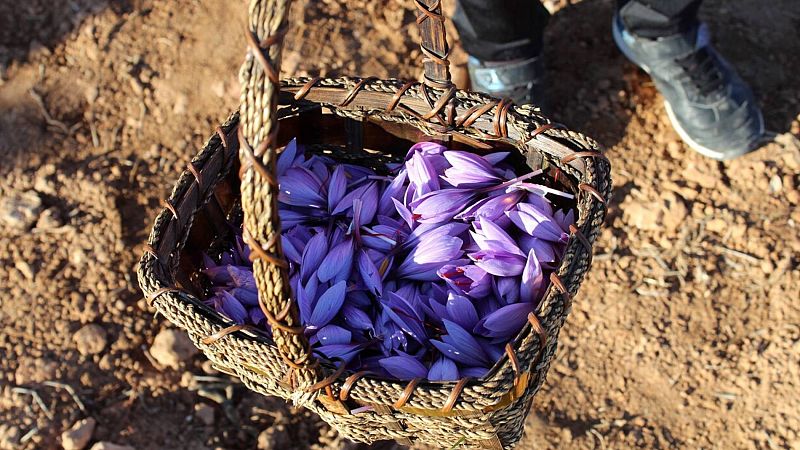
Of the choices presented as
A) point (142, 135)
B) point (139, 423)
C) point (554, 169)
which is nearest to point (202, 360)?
point (139, 423)

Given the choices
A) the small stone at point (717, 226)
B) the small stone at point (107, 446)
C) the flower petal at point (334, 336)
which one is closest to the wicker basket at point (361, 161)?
the flower petal at point (334, 336)

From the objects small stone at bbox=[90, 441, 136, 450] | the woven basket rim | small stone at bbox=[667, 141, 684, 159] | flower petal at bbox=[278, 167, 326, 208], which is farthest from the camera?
small stone at bbox=[667, 141, 684, 159]

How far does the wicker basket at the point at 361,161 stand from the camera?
95 cm

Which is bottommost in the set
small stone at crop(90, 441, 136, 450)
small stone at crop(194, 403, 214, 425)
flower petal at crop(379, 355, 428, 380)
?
small stone at crop(194, 403, 214, 425)

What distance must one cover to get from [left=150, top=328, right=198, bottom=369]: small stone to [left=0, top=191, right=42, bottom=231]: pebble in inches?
20.9

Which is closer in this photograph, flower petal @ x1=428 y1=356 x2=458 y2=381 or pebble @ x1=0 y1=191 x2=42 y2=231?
flower petal @ x1=428 y1=356 x2=458 y2=381

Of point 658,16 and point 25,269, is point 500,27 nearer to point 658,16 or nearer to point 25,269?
point 658,16

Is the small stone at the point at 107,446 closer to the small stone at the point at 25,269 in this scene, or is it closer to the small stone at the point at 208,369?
the small stone at the point at 208,369

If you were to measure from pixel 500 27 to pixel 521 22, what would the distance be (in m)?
0.05

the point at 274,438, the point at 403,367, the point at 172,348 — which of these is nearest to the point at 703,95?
the point at 403,367

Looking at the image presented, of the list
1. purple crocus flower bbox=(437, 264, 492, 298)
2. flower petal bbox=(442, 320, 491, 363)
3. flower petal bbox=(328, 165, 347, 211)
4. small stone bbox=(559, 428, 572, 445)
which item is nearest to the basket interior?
flower petal bbox=(328, 165, 347, 211)

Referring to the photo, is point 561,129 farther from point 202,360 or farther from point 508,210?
point 202,360

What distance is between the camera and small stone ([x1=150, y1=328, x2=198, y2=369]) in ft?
6.17

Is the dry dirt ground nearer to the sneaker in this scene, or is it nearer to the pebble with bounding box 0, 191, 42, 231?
the pebble with bounding box 0, 191, 42, 231
